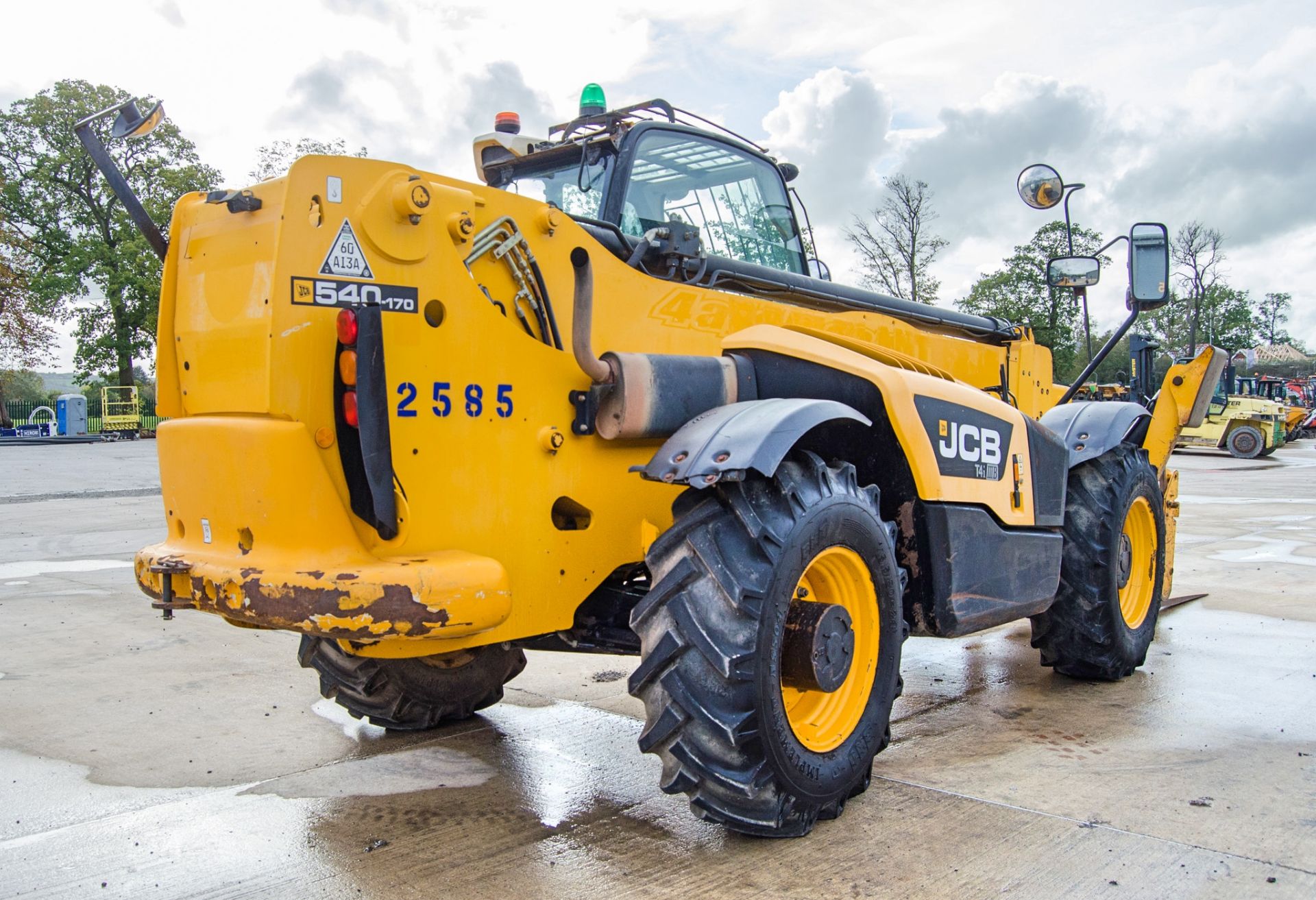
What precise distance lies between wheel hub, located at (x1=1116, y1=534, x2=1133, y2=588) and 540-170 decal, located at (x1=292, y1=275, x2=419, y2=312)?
3993 millimetres

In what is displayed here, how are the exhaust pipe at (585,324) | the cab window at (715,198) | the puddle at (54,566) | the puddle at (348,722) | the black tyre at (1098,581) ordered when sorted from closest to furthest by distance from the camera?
1. the exhaust pipe at (585,324)
2. the cab window at (715,198)
3. the puddle at (348,722)
4. the black tyre at (1098,581)
5. the puddle at (54,566)

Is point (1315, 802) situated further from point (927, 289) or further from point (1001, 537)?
point (927, 289)

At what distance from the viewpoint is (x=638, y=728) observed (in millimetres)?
4848

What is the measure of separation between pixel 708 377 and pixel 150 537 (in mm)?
9056

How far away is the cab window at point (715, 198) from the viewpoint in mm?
4516

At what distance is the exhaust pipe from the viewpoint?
3.59 metres

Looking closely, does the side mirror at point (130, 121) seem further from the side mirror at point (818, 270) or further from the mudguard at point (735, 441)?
the side mirror at point (818, 270)

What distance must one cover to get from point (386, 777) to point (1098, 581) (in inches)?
138

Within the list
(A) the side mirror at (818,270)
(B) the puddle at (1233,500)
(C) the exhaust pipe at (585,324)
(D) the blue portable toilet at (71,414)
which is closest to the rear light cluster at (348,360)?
(C) the exhaust pipe at (585,324)

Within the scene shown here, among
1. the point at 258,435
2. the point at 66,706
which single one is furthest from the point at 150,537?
the point at 258,435

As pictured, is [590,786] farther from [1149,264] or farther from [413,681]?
[1149,264]

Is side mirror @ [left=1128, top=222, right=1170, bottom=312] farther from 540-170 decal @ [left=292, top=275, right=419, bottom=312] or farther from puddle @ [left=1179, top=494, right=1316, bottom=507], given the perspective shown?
puddle @ [left=1179, top=494, right=1316, bottom=507]

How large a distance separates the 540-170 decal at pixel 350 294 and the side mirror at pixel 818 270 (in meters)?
2.74

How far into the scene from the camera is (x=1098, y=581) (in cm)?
541
